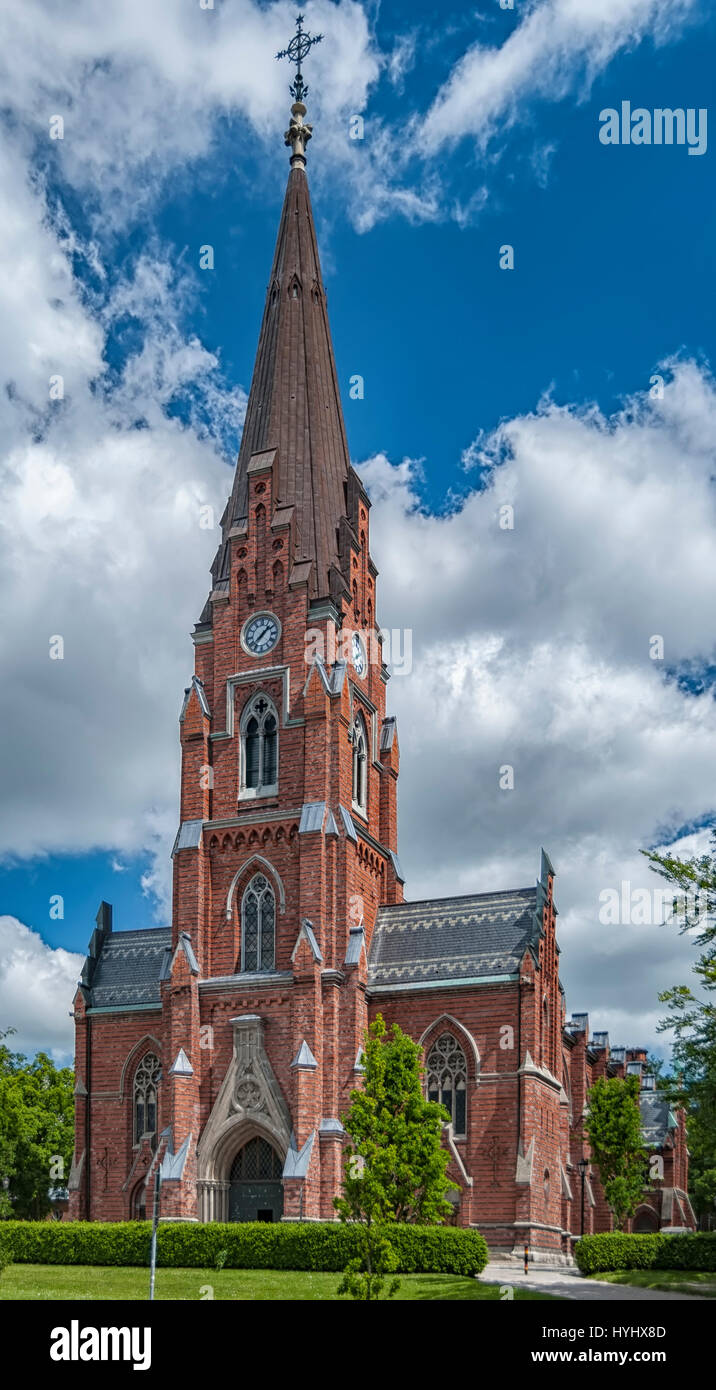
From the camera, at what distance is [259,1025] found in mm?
46188

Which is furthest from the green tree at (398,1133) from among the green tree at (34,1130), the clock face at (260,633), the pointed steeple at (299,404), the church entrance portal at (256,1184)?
the green tree at (34,1130)

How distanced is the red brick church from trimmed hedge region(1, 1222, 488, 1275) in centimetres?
381

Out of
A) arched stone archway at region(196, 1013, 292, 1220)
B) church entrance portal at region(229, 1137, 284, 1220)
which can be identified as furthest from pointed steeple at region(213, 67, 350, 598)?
church entrance portal at region(229, 1137, 284, 1220)

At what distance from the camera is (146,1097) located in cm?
5047

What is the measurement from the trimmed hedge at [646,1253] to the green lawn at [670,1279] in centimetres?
20

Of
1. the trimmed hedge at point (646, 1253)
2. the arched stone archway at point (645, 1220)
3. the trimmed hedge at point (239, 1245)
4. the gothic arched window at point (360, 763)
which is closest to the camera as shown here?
the trimmed hedge at point (239, 1245)

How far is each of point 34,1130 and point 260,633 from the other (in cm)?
2613

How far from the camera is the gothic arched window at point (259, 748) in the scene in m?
50.1

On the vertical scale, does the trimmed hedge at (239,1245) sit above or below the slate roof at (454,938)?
below

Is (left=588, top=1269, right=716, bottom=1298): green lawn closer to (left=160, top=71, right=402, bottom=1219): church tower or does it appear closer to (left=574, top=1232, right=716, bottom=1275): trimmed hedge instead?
(left=574, top=1232, right=716, bottom=1275): trimmed hedge

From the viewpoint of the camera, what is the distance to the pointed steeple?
54188mm

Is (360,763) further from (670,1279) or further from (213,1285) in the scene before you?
(213,1285)

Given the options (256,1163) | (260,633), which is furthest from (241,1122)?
(260,633)

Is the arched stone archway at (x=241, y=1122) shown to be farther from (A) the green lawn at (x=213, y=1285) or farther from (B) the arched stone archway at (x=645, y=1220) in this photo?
(B) the arched stone archway at (x=645, y=1220)
